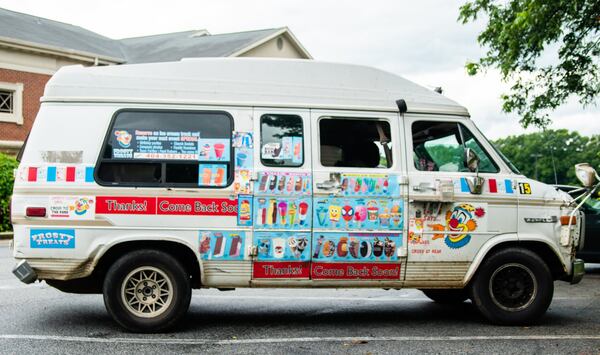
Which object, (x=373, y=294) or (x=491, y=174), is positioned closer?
(x=491, y=174)

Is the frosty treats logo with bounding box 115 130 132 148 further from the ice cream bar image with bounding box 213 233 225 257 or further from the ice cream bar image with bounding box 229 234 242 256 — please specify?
the ice cream bar image with bounding box 229 234 242 256

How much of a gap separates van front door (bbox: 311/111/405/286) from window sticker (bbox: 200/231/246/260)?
0.73 metres

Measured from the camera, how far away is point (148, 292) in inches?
269

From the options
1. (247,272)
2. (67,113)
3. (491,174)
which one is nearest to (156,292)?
(247,272)

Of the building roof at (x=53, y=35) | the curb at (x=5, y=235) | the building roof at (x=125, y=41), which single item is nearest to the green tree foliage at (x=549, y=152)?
the building roof at (x=125, y=41)

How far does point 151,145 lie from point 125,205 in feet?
2.06

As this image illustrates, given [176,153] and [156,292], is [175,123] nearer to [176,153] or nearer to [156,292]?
[176,153]

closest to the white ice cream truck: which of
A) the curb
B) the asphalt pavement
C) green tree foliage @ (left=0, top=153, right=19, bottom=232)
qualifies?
the asphalt pavement

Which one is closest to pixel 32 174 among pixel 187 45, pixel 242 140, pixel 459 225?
pixel 242 140

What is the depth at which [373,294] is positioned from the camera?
1012 centimetres

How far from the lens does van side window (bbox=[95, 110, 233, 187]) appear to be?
6.86 m

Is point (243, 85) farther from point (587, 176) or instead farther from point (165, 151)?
A: point (587, 176)

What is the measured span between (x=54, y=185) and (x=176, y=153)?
1.17 meters

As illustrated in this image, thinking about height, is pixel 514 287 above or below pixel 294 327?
above
